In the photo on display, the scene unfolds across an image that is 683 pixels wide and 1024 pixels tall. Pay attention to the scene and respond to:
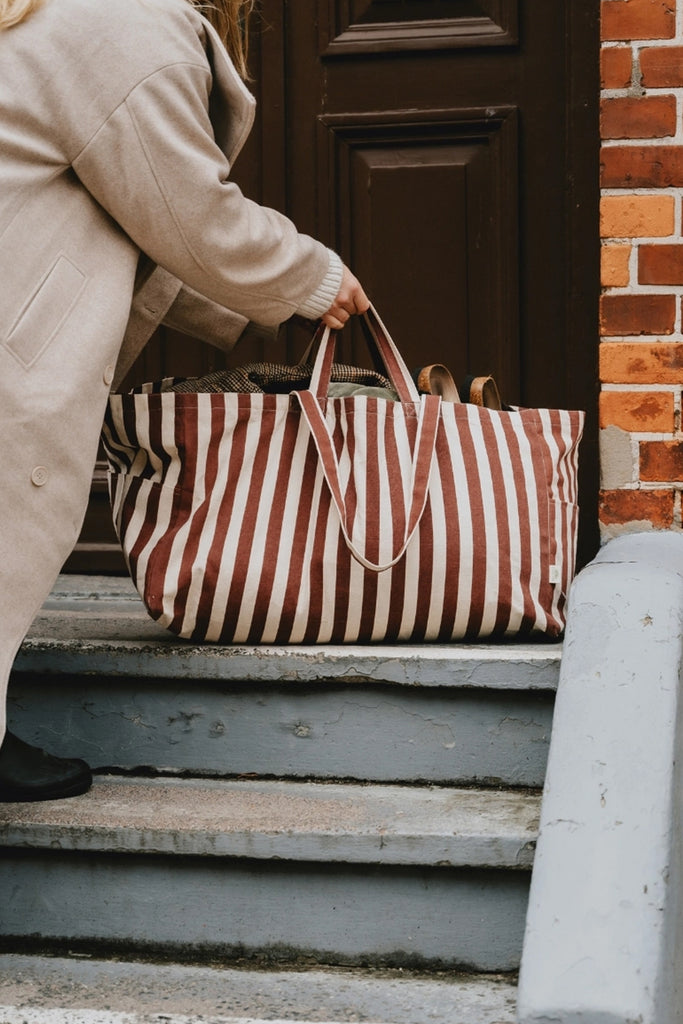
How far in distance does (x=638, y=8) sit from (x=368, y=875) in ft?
5.80

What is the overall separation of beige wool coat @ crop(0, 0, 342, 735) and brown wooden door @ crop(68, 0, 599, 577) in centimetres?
104

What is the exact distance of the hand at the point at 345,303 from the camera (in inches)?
77.1

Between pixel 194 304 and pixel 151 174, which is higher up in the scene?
pixel 151 174

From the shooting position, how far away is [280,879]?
1.75 metres

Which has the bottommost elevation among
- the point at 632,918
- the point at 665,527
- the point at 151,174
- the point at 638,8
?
the point at 632,918

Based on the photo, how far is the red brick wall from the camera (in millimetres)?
2434

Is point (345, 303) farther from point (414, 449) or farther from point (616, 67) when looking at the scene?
point (616, 67)

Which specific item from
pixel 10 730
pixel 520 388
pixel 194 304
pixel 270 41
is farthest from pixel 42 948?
pixel 270 41

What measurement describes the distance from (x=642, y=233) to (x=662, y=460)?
0.46 meters

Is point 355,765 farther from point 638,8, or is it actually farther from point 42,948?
point 638,8

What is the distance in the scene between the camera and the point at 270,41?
2842 millimetres

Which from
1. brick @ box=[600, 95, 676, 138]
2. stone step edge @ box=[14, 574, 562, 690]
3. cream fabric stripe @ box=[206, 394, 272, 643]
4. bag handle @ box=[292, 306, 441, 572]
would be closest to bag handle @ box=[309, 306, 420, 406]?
bag handle @ box=[292, 306, 441, 572]

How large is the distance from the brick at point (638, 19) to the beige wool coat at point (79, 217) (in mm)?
1005

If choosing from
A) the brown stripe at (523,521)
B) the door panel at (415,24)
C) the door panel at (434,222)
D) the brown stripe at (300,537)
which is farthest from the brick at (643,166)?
the brown stripe at (300,537)
